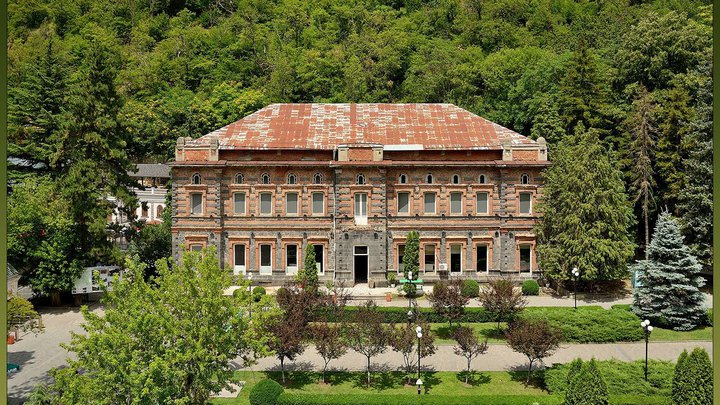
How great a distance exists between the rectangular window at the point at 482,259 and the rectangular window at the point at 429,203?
3934 mm

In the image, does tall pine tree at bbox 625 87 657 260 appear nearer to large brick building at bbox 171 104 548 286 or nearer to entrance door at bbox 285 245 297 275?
large brick building at bbox 171 104 548 286

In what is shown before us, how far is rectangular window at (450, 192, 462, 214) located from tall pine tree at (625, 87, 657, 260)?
11.7 metres

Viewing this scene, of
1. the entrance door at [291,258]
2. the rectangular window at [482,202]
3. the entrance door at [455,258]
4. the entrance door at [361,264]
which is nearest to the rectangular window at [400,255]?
the entrance door at [361,264]

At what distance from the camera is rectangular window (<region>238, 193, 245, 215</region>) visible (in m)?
40.5

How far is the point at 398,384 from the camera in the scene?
84.2 ft

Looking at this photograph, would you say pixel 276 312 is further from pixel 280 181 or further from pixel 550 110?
pixel 550 110

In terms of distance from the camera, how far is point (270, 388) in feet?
75.2

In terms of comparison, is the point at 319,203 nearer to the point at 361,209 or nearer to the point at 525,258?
the point at 361,209

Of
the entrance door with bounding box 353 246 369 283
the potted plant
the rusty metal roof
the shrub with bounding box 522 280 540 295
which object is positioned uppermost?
the rusty metal roof

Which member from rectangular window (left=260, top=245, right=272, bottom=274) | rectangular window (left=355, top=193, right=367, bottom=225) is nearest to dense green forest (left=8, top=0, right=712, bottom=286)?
rectangular window (left=260, top=245, right=272, bottom=274)

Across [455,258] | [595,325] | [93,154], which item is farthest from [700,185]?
[93,154]

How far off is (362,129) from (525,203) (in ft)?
38.6

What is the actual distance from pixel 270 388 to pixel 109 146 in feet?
71.5

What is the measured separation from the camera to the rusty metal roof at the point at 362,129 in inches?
1606
